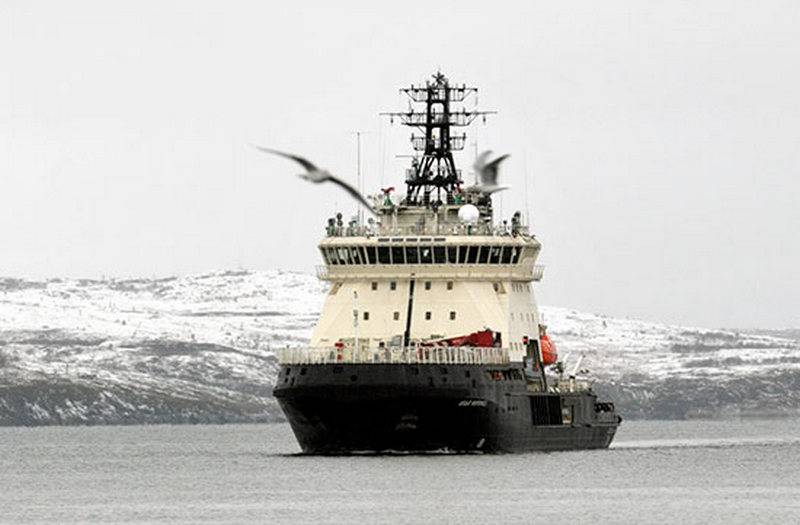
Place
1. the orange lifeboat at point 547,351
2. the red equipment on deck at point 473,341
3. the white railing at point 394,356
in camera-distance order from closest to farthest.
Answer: the white railing at point 394,356
the red equipment on deck at point 473,341
the orange lifeboat at point 547,351

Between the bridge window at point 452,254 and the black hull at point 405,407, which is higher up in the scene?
the bridge window at point 452,254

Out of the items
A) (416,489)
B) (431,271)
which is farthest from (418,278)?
(416,489)

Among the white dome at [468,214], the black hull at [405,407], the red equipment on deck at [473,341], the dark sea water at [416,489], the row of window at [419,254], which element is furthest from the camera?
the white dome at [468,214]

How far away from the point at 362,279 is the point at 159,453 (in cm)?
A: 3777

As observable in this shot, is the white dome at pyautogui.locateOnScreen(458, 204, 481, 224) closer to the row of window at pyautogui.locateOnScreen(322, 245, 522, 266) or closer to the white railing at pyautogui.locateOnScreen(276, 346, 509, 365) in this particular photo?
the row of window at pyautogui.locateOnScreen(322, 245, 522, 266)

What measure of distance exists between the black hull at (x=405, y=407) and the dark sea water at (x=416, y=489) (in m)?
1.18

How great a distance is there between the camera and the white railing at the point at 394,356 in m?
130

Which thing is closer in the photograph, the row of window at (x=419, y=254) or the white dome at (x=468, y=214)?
the row of window at (x=419, y=254)

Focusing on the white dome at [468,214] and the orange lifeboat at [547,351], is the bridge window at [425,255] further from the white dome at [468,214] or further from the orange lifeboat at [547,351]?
the orange lifeboat at [547,351]

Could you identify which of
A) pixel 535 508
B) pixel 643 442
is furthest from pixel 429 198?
pixel 643 442

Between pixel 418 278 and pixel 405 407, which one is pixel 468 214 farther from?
pixel 405 407

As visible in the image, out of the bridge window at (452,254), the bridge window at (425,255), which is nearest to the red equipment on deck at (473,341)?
the bridge window at (452,254)

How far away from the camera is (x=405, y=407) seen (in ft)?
422

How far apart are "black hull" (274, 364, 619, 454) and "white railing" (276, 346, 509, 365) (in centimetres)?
47
